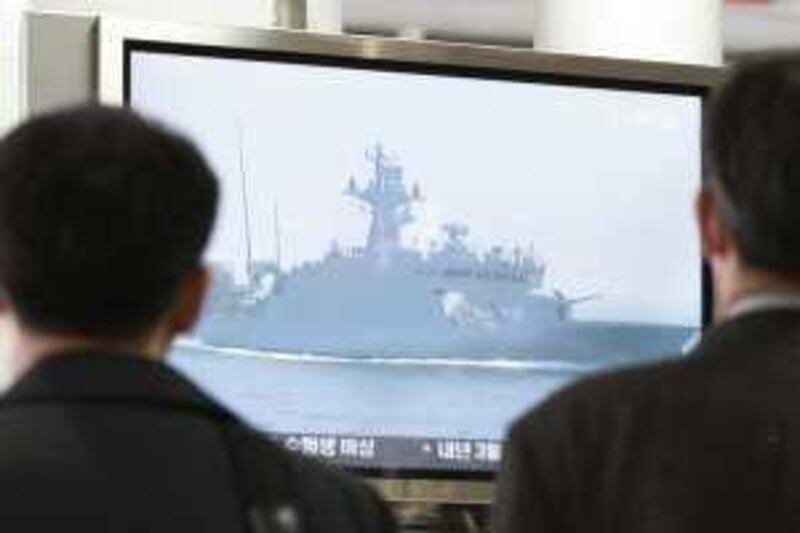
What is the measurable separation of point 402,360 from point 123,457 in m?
1.33

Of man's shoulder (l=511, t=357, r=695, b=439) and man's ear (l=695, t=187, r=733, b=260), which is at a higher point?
man's ear (l=695, t=187, r=733, b=260)

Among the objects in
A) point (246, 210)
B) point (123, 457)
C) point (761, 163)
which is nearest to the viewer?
point (123, 457)

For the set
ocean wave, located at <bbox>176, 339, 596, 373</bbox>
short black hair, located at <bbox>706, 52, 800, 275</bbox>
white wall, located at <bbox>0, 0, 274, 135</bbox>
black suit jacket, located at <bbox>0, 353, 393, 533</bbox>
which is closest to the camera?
black suit jacket, located at <bbox>0, 353, 393, 533</bbox>

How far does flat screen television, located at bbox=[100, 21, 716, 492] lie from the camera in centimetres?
264

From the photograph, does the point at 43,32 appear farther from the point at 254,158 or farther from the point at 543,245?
the point at 543,245

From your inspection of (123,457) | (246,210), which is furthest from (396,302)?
(123,457)

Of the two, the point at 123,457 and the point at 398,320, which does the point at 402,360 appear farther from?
the point at 123,457

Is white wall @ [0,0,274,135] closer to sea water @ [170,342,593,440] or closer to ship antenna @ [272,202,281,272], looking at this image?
ship antenna @ [272,202,281,272]

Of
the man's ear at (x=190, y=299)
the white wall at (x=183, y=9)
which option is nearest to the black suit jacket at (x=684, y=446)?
the man's ear at (x=190, y=299)

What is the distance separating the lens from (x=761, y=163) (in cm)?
162

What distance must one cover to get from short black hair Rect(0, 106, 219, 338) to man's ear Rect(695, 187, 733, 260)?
1.55 ft

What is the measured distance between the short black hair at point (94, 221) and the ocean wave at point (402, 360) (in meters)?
1.16

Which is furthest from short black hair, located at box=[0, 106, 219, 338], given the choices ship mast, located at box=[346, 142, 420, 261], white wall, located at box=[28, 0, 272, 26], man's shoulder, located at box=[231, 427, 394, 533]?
white wall, located at box=[28, 0, 272, 26]

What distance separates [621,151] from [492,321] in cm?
34
